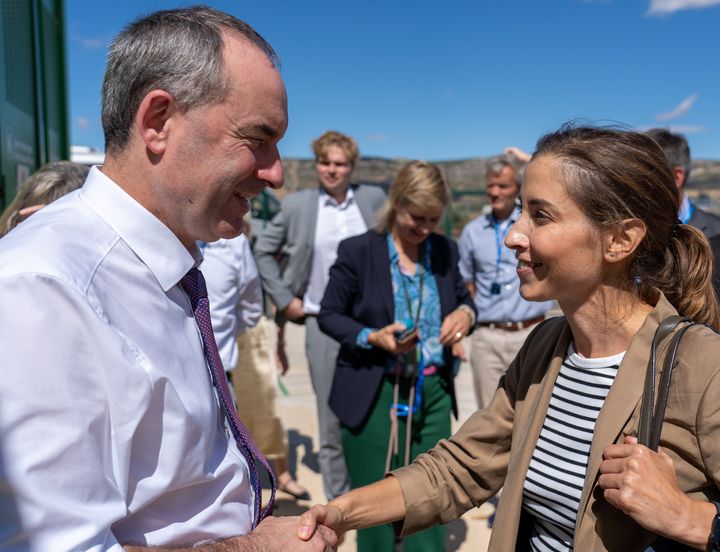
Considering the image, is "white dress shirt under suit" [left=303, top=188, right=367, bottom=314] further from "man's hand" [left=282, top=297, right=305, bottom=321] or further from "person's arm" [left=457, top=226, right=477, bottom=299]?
"person's arm" [left=457, top=226, right=477, bottom=299]

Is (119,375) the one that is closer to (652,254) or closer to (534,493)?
(534,493)

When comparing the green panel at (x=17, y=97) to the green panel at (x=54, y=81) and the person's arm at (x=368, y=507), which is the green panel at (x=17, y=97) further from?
the person's arm at (x=368, y=507)

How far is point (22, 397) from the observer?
103 centimetres

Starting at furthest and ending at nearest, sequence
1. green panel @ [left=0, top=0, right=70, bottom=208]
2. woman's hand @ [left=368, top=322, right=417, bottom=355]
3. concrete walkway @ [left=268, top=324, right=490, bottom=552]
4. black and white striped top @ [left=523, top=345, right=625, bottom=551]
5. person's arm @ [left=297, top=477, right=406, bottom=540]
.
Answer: concrete walkway @ [left=268, top=324, right=490, bottom=552] < green panel @ [left=0, top=0, right=70, bottom=208] < woman's hand @ [left=368, top=322, right=417, bottom=355] < person's arm @ [left=297, top=477, right=406, bottom=540] < black and white striped top @ [left=523, top=345, right=625, bottom=551]

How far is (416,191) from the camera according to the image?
339 cm

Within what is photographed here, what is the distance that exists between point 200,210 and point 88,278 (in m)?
0.31

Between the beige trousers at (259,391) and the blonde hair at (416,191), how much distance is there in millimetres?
1510

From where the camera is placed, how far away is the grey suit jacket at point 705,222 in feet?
11.0

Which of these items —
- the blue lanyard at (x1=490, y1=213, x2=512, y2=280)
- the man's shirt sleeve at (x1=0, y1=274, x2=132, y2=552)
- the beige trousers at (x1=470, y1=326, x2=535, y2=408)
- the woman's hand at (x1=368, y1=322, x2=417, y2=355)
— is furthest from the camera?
the blue lanyard at (x1=490, y1=213, x2=512, y2=280)

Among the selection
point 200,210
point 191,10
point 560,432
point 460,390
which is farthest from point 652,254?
point 460,390

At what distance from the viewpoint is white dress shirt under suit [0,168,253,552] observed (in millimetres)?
1033

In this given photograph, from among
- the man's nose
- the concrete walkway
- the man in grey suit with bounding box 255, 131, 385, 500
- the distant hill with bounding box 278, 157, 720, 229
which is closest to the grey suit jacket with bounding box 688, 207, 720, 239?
the man in grey suit with bounding box 255, 131, 385, 500

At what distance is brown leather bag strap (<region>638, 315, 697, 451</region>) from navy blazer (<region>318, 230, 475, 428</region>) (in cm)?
186

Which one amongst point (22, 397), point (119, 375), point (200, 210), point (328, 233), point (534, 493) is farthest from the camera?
point (328, 233)
